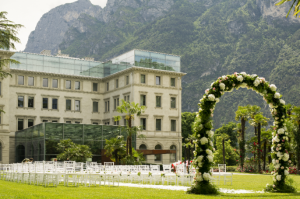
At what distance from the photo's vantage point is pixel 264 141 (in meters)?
46.9

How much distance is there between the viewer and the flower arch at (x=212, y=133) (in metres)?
14.1

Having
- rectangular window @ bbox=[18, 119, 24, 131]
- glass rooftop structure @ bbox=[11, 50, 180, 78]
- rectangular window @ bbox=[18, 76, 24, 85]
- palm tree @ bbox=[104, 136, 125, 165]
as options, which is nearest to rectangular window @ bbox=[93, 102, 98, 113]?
glass rooftop structure @ bbox=[11, 50, 180, 78]

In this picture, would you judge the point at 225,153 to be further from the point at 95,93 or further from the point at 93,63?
the point at 93,63

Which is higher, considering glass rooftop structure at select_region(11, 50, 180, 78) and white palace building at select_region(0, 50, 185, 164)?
glass rooftop structure at select_region(11, 50, 180, 78)

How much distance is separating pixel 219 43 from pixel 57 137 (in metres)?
134

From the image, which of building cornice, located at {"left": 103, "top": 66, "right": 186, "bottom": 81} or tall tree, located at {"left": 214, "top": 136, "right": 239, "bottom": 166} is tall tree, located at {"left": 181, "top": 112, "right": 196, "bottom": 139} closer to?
tall tree, located at {"left": 214, "top": 136, "right": 239, "bottom": 166}

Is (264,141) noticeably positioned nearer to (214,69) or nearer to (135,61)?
(135,61)

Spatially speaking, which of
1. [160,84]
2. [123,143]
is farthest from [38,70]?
[123,143]

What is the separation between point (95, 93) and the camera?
62875 mm

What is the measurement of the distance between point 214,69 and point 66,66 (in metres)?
106

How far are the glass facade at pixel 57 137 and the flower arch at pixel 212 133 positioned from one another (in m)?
30.3

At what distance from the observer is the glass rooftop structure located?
188 ft

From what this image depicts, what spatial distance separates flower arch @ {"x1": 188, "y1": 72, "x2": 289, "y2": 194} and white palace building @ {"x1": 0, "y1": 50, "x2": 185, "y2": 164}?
37973mm

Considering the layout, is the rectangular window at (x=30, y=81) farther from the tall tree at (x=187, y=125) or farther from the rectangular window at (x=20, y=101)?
the tall tree at (x=187, y=125)
